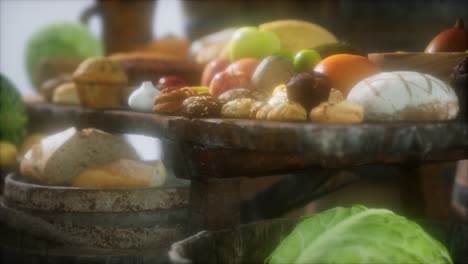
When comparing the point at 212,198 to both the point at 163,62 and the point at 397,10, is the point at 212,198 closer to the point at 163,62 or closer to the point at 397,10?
the point at 163,62

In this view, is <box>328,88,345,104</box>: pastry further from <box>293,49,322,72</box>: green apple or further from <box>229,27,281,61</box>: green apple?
<box>229,27,281,61</box>: green apple

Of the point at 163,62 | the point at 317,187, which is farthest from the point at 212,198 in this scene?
the point at 163,62

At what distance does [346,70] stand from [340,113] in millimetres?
421

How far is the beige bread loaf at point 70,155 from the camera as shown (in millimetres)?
1977

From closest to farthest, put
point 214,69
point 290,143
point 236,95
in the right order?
point 290,143 < point 236,95 < point 214,69

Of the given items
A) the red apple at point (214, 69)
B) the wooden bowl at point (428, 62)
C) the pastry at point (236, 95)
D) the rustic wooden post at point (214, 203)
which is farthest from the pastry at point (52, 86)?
the wooden bowl at point (428, 62)

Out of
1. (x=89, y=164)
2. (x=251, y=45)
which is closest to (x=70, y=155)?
(x=89, y=164)

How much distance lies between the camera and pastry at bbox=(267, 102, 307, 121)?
132 cm

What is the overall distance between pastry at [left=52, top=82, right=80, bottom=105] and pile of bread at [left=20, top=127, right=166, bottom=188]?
2.26 feet

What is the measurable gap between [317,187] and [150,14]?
2106 millimetres

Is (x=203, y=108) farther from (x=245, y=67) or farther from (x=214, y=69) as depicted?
(x=214, y=69)

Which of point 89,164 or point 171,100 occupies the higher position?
point 171,100

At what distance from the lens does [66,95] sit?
9.22 ft

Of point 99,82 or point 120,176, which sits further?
point 99,82
